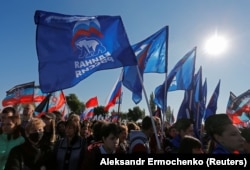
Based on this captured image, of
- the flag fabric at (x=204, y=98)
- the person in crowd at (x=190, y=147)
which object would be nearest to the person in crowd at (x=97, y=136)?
the person in crowd at (x=190, y=147)

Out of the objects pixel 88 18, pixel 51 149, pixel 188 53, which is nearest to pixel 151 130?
pixel 51 149

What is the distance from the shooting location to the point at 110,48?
6.48 m

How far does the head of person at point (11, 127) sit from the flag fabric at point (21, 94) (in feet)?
33.7

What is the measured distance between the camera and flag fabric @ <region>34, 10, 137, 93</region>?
6.06 m

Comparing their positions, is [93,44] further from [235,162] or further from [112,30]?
[235,162]

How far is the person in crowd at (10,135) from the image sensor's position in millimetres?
4760

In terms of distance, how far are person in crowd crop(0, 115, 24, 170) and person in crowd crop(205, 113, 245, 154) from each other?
2953 millimetres

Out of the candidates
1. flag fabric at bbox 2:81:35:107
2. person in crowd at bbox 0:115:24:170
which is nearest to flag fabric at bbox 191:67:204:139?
person in crowd at bbox 0:115:24:170

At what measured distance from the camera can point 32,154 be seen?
4109 millimetres

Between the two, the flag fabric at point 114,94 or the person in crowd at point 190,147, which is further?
the flag fabric at point 114,94

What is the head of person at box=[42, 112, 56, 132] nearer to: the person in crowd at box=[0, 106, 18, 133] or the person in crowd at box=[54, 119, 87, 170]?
the person in crowd at box=[54, 119, 87, 170]

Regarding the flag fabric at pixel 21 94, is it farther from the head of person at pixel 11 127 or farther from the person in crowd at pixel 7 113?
the head of person at pixel 11 127

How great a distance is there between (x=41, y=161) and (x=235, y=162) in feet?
8.63

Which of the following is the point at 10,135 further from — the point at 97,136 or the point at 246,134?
the point at 246,134
